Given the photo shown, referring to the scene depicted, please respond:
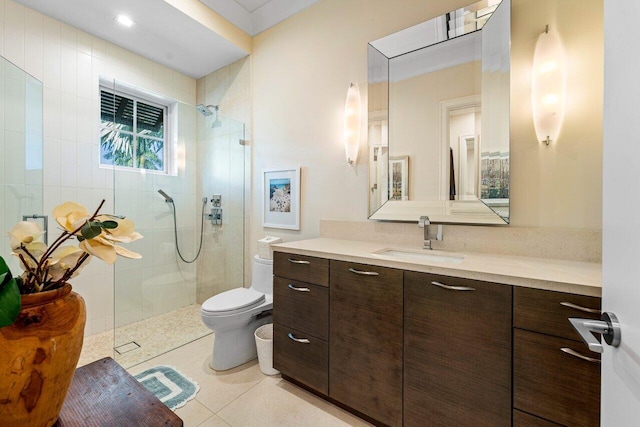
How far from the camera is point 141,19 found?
2316 mm

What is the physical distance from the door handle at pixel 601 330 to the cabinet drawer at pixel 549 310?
0.56 m

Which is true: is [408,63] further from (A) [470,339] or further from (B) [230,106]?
(B) [230,106]

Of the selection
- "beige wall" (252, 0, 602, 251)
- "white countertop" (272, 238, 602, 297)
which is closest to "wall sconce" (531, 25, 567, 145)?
"beige wall" (252, 0, 602, 251)

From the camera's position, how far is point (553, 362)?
1020 millimetres

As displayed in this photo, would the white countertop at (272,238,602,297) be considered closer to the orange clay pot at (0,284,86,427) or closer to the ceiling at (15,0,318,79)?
the orange clay pot at (0,284,86,427)

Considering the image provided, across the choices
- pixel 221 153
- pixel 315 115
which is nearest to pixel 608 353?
pixel 315 115

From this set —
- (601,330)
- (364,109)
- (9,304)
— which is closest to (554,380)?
(601,330)

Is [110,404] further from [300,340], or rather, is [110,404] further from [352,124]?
[352,124]

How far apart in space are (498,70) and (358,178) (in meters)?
1.06

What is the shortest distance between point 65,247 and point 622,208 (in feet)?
3.63

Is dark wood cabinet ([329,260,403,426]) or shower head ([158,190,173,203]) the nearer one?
dark wood cabinet ([329,260,403,426])

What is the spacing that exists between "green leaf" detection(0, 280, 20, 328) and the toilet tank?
1.88 meters

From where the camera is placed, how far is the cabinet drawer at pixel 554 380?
3.16 feet

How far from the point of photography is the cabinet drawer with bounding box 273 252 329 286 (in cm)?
164
